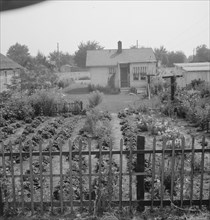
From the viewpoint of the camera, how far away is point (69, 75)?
158ft

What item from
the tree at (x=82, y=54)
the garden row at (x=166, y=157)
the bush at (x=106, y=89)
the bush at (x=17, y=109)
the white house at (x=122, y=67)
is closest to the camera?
the garden row at (x=166, y=157)

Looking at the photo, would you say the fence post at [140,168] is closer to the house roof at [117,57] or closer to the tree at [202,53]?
the house roof at [117,57]

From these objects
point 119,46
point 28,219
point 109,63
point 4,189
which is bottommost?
point 28,219

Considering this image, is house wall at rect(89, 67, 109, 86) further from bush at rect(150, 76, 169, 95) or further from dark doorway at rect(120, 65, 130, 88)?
bush at rect(150, 76, 169, 95)

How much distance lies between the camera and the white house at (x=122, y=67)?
31266 millimetres

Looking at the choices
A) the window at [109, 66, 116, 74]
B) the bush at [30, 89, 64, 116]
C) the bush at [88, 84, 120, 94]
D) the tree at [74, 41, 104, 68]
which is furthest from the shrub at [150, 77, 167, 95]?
the tree at [74, 41, 104, 68]

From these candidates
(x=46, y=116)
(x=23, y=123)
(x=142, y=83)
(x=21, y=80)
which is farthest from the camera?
(x=142, y=83)

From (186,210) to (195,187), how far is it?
961 mm

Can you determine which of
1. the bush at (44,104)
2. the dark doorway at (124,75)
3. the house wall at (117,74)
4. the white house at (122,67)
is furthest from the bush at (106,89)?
the bush at (44,104)

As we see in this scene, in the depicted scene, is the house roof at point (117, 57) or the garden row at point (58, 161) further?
the house roof at point (117, 57)

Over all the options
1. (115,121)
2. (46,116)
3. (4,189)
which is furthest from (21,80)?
(4,189)

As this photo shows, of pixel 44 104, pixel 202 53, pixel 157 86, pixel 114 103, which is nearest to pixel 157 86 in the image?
pixel 157 86

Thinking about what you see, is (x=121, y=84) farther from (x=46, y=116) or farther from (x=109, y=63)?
(x=46, y=116)

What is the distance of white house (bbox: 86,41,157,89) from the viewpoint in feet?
103
